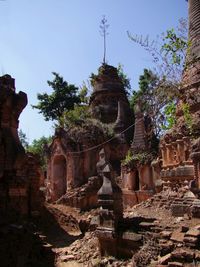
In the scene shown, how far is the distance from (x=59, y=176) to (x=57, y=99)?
11776mm

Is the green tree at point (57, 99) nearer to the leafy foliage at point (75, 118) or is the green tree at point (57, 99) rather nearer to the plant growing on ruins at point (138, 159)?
the leafy foliage at point (75, 118)

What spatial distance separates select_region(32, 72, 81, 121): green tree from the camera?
30.4 m

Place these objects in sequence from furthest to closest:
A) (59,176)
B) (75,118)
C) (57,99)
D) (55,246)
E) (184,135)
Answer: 1. (57,99)
2. (75,118)
3. (59,176)
4. (55,246)
5. (184,135)

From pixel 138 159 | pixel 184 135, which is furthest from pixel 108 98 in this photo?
pixel 184 135

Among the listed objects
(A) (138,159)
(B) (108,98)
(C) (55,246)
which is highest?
(B) (108,98)

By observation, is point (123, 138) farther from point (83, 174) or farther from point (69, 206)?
point (69, 206)

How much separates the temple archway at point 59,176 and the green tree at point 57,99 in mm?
10096

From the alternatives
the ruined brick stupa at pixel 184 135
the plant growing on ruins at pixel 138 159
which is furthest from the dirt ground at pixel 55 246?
the plant growing on ruins at pixel 138 159

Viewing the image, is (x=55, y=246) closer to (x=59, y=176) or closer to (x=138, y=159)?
(x=138, y=159)

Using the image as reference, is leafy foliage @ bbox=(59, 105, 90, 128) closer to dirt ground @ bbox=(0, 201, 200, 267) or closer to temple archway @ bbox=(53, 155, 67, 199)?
temple archway @ bbox=(53, 155, 67, 199)

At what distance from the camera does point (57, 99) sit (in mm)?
30359

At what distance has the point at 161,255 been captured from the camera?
723cm

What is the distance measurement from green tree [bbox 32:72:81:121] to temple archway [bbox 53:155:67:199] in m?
10.1

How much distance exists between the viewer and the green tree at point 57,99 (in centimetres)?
3041
